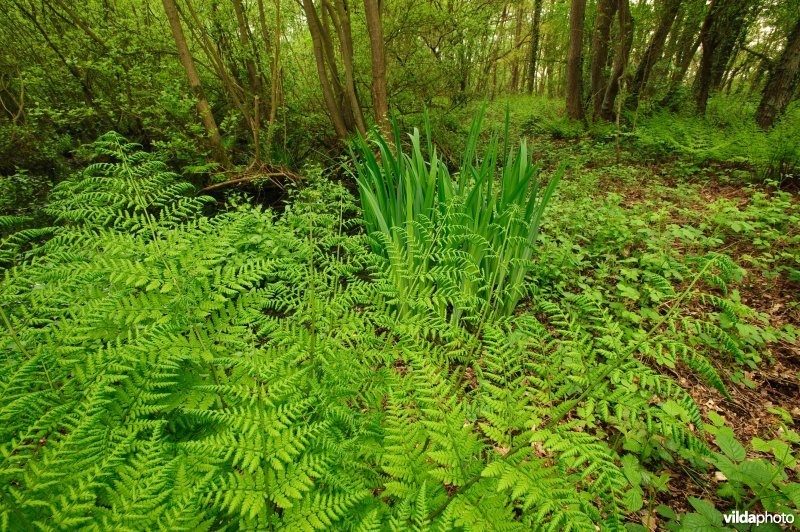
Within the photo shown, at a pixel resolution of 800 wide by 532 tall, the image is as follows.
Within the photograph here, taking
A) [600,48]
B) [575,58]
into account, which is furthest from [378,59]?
[600,48]

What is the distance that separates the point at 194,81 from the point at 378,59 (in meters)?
2.11

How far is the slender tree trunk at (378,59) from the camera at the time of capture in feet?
12.2

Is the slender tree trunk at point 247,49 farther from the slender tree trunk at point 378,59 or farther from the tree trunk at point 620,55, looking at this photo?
the tree trunk at point 620,55

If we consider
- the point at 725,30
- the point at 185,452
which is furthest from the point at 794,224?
the point at 725,30

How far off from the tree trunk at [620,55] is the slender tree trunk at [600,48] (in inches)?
8.7

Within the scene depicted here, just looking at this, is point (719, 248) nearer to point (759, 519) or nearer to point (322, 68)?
point (759, 519)

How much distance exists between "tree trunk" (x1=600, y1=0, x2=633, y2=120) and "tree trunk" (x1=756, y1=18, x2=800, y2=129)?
1.90m

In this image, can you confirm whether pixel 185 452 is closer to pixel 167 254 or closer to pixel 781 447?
pixel 167 254

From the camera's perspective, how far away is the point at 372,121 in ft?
16.9

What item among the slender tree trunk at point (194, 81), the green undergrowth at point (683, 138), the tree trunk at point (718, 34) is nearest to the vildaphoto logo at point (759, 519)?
the green undergrowth at point (683, 138)

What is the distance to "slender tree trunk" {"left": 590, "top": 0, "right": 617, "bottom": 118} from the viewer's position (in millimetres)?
6289

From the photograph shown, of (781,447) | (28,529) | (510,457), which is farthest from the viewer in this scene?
(781,447)

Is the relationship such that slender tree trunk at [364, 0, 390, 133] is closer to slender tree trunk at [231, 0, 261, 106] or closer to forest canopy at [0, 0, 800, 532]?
forest canopy at [0, 0, 800, 532]

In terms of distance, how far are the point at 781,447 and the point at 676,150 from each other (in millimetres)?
5698
